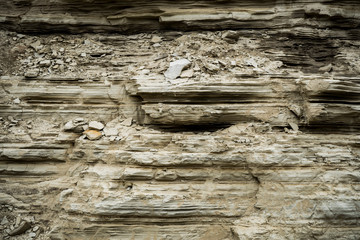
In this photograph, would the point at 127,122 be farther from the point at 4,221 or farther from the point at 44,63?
the point at 4,221

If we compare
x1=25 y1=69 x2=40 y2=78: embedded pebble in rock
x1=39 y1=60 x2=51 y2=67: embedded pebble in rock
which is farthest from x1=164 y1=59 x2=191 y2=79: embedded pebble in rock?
x1=25 y1=69 x2=40 y2=78: embedded pebble in rock

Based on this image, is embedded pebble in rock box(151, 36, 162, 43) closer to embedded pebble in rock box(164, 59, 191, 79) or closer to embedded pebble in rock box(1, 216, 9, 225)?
embedded pebble in rock box(164, 59, 191, 79)

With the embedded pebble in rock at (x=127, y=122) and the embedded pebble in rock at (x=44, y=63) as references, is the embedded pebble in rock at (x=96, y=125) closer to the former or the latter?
the embedded pebble in rock at (x=127, y=122)

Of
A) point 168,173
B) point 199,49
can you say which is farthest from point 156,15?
point 168,173

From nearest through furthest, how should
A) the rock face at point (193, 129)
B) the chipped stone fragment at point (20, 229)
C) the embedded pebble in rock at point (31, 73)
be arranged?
1. the rock face at point (193, 129)
2. the chipped stone fragment at point (20, 229)
3. the embedded pebble in rock at point (31, 73)

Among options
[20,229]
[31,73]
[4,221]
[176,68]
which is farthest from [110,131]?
[4,221]

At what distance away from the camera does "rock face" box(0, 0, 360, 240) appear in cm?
377

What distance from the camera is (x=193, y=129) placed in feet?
13.9

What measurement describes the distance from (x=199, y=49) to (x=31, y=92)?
3021mm

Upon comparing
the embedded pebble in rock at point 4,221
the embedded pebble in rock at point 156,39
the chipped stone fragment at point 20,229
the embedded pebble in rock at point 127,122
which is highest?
the embedded pebble in rock at point 156,39

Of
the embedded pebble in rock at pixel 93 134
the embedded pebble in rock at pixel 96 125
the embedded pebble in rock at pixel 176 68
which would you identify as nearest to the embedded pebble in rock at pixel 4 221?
the embedded pebble in rock at pixel 93 134

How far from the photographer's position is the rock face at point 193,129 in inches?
148

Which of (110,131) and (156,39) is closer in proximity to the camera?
(110,131)

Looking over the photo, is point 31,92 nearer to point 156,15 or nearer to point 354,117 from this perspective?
point 156,15
